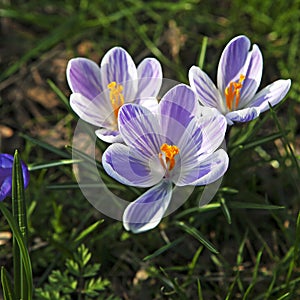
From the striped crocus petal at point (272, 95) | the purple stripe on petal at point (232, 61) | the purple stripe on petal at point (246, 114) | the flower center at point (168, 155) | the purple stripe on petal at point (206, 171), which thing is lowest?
the purple stripe on petal at point (206, 171)

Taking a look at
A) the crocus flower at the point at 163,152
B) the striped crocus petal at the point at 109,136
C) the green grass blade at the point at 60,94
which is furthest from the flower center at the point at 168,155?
the green grass blade at the point at 60,94

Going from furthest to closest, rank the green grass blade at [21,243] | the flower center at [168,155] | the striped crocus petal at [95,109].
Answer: the striped crocus petal at [95,109], the flower center at [168,155], the green grass blade at [21,243]

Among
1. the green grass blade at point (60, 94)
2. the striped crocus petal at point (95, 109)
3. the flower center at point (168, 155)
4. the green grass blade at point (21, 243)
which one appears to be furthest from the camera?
the green grass blade at point (60, 94)

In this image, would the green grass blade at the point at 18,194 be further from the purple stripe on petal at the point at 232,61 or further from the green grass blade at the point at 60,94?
the purple stripe on petal at the point at 232,61

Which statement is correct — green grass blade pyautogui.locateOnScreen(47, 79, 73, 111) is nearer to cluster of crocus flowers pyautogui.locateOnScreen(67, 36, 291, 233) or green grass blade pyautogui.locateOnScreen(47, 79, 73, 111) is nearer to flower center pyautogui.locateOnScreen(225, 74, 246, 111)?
cluster of crocus flowers pyautogui.locateOnScreen(67, 36, 291, 233)

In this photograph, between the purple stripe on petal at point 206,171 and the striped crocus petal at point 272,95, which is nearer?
the purple stripe on petal at point 206,171

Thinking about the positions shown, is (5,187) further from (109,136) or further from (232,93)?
(232,93)

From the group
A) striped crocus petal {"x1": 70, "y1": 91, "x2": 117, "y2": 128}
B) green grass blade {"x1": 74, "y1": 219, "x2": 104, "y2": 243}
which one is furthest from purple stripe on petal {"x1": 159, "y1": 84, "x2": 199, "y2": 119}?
green grass blade {"x1": 74, "y1": 219, "x2": 104, "y2": 243}
